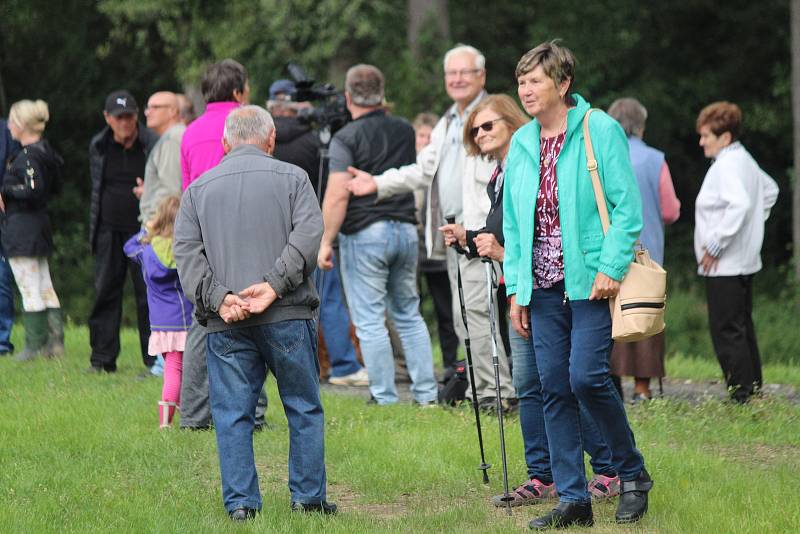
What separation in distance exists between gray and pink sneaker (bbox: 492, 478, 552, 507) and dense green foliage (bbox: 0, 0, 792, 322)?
15.8 m

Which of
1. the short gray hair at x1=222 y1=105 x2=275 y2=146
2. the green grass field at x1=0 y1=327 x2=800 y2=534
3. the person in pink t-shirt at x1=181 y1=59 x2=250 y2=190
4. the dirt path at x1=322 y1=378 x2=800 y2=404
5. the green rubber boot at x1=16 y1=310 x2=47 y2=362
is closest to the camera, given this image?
the green grass field at x1=0 y1=327 x2=800 y2=534

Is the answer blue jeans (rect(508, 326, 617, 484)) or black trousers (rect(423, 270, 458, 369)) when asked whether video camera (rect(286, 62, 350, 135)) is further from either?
blue jeans (rect(508, 326, 617, 484))

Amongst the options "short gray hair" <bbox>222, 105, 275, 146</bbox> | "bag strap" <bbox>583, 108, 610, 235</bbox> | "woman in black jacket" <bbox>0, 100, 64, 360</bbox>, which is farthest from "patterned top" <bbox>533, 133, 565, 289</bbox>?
"woman in black jacket" <bbox>0, 100, 64, 360</bbox>

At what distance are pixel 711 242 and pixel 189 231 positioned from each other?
4483 millimetres

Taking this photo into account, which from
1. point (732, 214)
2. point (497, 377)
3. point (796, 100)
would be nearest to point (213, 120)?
point (497, 377)

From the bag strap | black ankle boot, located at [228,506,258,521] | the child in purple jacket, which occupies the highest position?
the bag strap

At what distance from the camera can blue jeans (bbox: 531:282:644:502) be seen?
5719mm

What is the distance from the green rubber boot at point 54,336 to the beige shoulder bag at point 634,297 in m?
6.77

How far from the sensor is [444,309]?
10828mm

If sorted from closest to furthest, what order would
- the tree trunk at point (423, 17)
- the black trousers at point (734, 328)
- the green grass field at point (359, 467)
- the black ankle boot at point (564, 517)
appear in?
the black ankle boot at point (564, 517)
the green grass field at point (359, 467)
the black trousers at point (734, 328)
the tree trunk at point (423, 17)

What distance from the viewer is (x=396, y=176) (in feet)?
28.9

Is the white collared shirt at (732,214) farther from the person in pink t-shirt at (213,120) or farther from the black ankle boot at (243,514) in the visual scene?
the black ankle boot at (243,514)

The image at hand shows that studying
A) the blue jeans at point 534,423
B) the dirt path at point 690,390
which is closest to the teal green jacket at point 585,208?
the blue jeans at point 534,423

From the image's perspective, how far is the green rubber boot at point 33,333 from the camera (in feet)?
36.4
